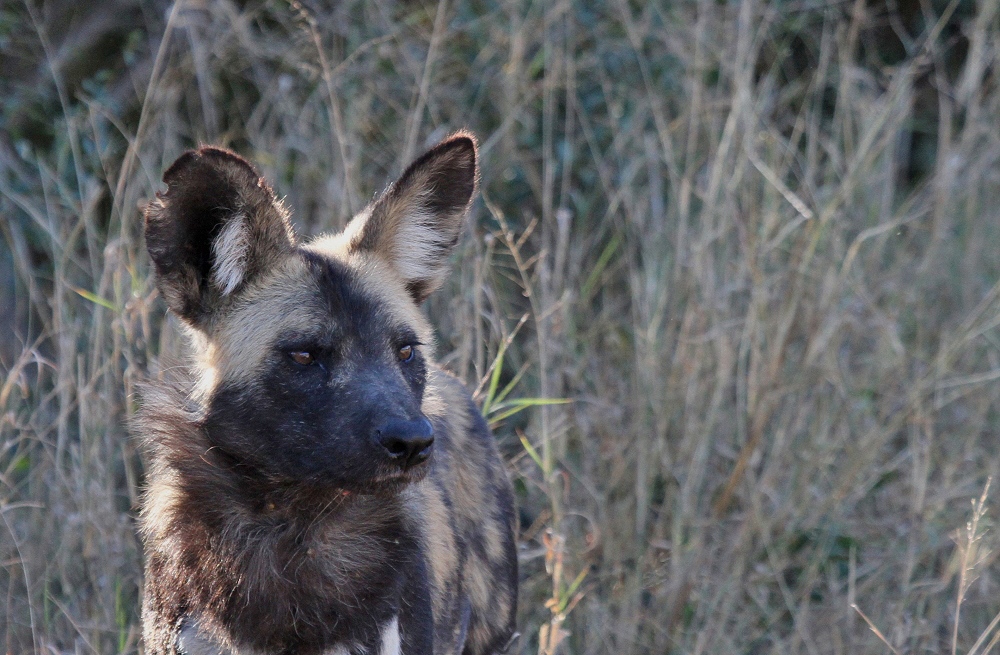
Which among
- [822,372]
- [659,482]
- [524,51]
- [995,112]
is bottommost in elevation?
[659,482]

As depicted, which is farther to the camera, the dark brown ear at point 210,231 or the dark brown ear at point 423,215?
the dark brown ear at point 423,215

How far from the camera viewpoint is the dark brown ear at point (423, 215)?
119 inches

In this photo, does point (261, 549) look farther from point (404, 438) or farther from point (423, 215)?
point (423, 215)

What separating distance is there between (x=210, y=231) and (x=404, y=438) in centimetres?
70

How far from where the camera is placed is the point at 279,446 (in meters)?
2.66

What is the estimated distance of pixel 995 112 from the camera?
18.7 ft

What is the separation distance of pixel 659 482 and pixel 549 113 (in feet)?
5.30

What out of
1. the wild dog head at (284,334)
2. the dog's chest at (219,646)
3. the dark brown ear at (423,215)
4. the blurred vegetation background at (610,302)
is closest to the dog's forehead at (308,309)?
the wild dog head at (284,334)

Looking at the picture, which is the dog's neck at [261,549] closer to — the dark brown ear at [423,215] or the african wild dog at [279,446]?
the african wild dog at [279,446]

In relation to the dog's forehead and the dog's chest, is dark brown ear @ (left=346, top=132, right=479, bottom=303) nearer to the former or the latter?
the dog's forehead

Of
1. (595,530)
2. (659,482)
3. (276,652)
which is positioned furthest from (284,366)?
(659,482)

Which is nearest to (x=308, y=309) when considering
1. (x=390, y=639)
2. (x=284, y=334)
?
(x=284, y=334)

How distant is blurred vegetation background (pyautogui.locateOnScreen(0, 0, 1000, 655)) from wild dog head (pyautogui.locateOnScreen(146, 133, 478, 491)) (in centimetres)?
71

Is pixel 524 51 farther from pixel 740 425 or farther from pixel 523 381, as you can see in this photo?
pixel 740 425
